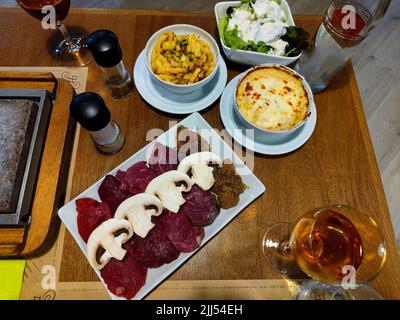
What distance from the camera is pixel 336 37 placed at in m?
1.13

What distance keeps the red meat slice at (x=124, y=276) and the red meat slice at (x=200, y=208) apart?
0.22m

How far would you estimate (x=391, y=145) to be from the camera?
6.55 feet

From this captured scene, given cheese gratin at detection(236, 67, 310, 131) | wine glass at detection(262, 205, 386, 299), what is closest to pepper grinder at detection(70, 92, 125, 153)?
cheese gratin at detection(236, 67, 310, 131)

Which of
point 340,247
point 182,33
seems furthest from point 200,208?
point 182,33

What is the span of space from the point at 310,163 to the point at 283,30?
515 mm

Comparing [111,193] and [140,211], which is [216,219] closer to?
[140,211]

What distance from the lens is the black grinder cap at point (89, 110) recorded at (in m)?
0.90

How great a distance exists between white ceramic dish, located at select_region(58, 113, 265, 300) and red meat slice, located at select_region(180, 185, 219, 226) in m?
0.04

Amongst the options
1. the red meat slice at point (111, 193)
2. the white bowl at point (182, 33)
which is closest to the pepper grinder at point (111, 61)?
the white bowl at point (182, 33)

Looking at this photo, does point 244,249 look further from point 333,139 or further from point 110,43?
point 110,43

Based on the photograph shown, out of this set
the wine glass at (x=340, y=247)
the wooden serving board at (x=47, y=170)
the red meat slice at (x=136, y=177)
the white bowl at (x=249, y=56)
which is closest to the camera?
the wine glass at (x=340, y=247)

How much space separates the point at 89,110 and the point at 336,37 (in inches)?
35.4

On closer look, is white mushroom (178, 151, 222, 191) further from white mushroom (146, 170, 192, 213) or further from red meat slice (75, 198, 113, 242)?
red meat slice (75, 198, 113, 242)

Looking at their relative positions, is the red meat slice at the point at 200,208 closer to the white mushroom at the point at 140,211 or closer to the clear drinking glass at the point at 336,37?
the white mushroom at the point at 140,211
